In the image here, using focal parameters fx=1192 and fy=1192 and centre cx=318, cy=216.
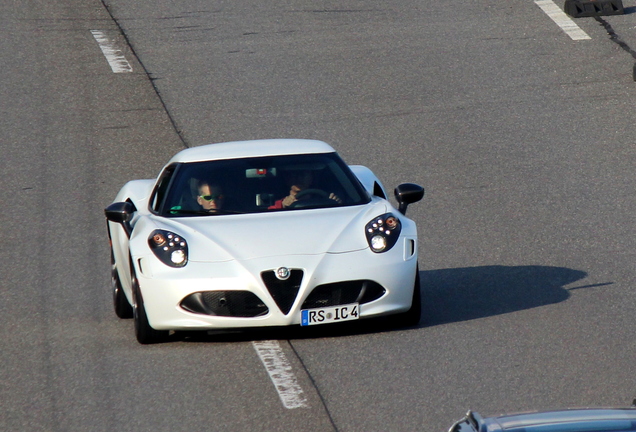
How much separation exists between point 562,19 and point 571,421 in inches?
733

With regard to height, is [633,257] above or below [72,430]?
below

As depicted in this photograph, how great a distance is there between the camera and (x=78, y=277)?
35.1ft

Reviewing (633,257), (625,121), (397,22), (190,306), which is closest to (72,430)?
(190,306)

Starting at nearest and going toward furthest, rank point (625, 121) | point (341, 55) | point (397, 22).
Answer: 1. point (625, 121)
2. point (341, 55)
3. point (397, 22)

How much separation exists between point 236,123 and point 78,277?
19.9ft

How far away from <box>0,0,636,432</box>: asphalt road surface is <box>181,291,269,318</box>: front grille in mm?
298

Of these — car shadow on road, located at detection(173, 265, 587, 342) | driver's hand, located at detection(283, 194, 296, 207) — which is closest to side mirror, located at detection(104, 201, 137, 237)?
car shadow on road, located at detection(173, 265, 587, 342)

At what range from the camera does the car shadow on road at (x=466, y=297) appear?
837 cm

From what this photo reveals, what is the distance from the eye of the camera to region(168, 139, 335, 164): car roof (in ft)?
30.4

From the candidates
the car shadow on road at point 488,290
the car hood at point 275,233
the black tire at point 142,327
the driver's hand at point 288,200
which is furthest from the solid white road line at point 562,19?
the black tire at point 142,327

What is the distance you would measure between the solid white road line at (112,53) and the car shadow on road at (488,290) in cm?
996

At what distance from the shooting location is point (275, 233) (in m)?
8.17

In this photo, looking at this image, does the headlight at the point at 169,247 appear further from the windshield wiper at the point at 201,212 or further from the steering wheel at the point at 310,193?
the steering wheel at the point at 310,193

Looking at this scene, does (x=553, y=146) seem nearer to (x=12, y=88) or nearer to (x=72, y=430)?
(x=12, y=88)
